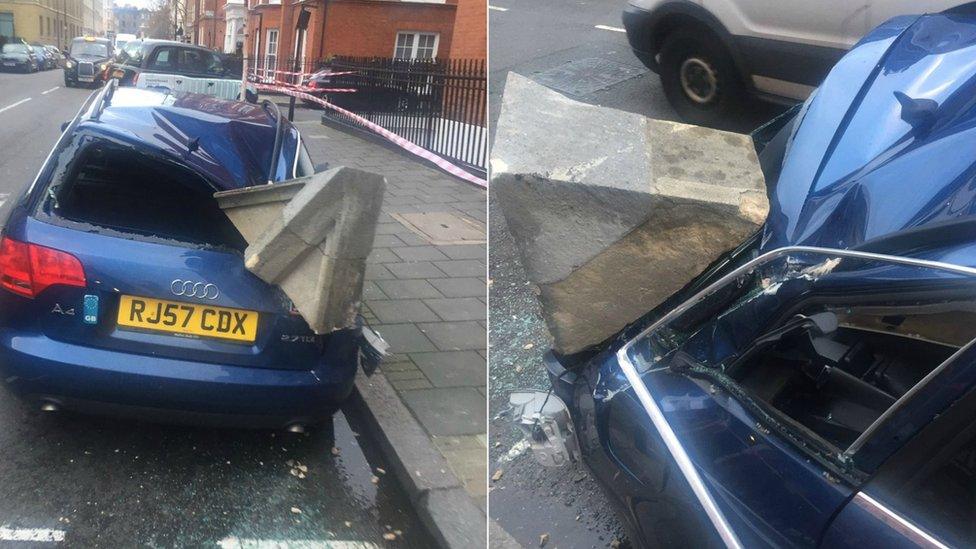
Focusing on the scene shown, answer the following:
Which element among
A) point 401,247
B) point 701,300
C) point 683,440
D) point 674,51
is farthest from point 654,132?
point 401,247

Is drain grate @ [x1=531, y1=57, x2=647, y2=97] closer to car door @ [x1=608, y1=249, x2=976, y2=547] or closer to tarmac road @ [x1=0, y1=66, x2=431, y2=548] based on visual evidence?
tarmac road @ [x1=0, y1=66, x2=431, y2=548]

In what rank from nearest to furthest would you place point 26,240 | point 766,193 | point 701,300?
1. point 701,300
2. point 766,193
3. point 26,240

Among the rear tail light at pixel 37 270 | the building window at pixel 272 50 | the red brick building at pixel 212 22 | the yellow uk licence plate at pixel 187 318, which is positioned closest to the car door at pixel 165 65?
the building window at pixel 272 50

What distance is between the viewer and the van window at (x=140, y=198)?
369cm

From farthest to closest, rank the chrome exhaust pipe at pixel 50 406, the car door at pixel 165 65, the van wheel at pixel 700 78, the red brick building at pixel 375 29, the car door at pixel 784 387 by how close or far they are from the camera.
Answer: the red brick building at pixel 375 29 → the car door at pixel 165 65 → the van wheel at pixel 700 78 → the chrome exhaust pipe at pixel 50 406 → the car door at pixel 784 387

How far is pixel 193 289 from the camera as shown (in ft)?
11.3

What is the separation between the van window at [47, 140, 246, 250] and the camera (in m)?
3.69

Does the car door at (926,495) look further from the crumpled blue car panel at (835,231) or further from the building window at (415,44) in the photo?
the building window at (415,44)

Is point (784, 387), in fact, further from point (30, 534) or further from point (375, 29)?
point (375, 29)

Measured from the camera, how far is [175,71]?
17.6m

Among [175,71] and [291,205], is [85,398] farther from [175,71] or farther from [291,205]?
[175,71]

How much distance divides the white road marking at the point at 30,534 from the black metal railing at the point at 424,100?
5925mm

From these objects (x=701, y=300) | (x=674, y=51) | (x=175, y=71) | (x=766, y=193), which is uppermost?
(x=674, y=51)

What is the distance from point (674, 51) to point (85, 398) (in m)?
4.58
